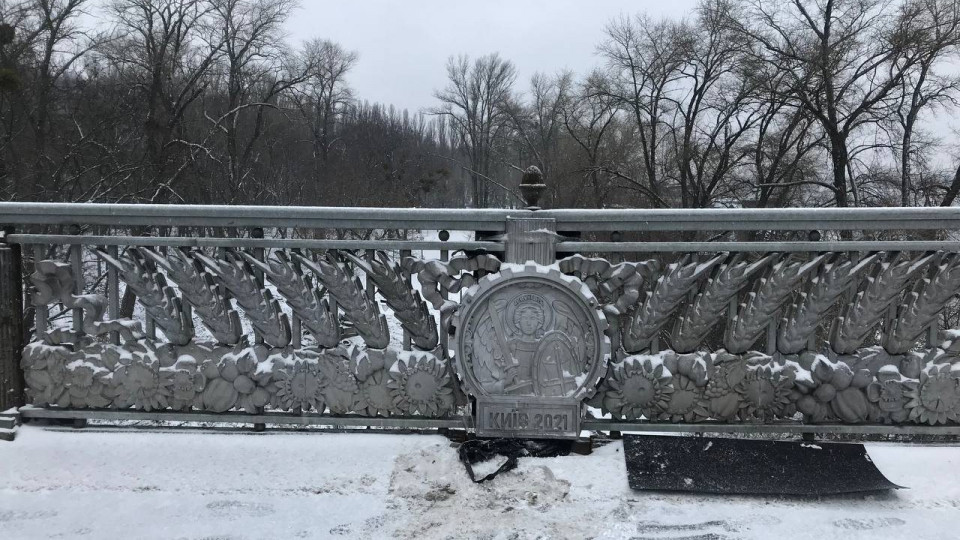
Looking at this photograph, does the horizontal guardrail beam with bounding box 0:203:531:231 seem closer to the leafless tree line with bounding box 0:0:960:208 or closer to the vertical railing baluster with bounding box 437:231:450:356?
the vertical railing baluster with bounding box 437:231:450:356

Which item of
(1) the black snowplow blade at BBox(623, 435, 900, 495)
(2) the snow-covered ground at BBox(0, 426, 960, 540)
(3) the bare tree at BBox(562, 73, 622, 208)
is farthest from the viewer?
(3) the bare tree at BBox(562, 73, 622, 208)

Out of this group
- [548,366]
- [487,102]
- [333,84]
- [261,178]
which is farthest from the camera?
[487,102]

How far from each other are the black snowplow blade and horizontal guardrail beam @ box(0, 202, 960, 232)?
1.26 m

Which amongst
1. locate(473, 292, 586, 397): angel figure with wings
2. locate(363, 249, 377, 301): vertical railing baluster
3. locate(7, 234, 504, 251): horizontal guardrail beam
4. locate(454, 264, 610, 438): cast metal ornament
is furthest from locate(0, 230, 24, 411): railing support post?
locate(473, 292, 586, 397): angel figure with wings

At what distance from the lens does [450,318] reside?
3.83 meters

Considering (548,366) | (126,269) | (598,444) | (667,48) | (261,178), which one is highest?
(667,48)

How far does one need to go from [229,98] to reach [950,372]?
2515 centimetres

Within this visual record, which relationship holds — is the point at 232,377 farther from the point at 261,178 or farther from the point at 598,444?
the point at 261,178

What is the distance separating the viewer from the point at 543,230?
3795 mm

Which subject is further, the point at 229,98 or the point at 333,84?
the point at 333,84

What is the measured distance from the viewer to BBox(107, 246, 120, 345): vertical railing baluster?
391cm

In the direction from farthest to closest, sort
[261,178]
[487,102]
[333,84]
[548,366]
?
[487,102], [333,84], [261,178], [548,366]

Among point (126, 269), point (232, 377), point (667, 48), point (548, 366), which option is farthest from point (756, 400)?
point (667, 48)

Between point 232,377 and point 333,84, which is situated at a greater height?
point 333,84
